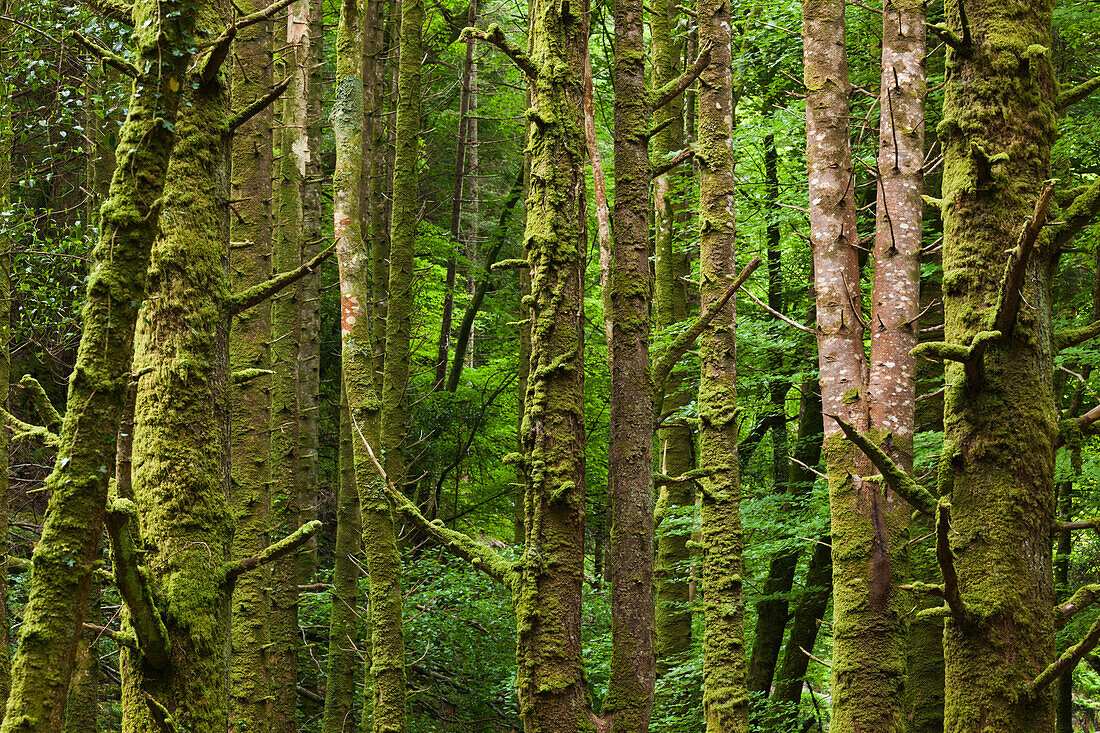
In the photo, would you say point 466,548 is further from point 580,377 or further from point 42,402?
point 42,402

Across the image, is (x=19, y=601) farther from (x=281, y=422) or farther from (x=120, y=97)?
(x=120, y=97)

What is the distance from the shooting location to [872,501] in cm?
552

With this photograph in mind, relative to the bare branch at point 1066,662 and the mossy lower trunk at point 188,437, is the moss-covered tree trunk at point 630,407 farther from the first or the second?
the bare branch at point 1066,662

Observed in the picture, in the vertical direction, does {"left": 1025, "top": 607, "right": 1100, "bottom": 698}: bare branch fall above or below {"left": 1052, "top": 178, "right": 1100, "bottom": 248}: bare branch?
below

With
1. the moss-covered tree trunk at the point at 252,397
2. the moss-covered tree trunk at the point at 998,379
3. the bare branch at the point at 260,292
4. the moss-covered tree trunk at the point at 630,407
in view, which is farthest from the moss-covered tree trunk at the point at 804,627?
the bare branch at the point at 260,292

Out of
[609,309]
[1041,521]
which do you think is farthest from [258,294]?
[1041,521]

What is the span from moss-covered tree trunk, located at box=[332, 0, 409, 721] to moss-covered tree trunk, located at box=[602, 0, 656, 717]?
2.38m

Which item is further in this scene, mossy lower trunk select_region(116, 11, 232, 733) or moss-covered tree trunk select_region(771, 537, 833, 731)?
moss-covered tree trunk select_region(771, 537, 833, 731)

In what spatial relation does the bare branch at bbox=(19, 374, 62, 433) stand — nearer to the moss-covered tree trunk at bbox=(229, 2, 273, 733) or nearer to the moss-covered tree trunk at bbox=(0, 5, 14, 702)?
the moss-covered tree trunk at bbox=(0, 5, 14, 702)

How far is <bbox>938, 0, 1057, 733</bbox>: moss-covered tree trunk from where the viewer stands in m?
2.68

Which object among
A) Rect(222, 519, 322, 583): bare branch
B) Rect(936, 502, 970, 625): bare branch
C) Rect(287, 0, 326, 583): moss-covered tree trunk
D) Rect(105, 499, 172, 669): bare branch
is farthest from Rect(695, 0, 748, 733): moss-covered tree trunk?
Rect(287, 0, 326, 583): moss-covered tree trunk

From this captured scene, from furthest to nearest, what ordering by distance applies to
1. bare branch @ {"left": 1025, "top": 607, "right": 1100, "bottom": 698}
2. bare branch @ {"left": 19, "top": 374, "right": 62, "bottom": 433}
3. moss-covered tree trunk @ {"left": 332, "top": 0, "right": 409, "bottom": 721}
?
1. moss-covered tree trunk @ {"left": 332, "top": 0, "right": 409, "bottom": 721}
2. bare branch @ {"left": 19, "top": 374, "right": 62, "bottom": 433}
3. bare branch @ {"left": 1025, "top": 607, "right": 1100, "bottom": 698}

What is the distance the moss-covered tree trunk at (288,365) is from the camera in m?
9.17

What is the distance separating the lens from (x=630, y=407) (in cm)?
531
